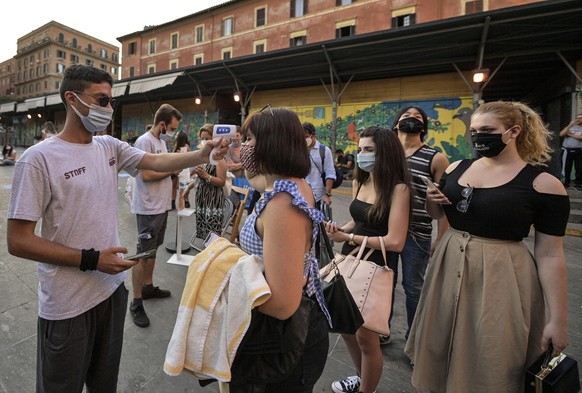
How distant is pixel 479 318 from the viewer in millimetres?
1576

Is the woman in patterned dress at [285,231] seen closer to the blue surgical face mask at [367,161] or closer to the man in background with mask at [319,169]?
the blue surgical face mask at [367,161]

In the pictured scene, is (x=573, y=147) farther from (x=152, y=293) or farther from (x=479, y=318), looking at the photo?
(x=152, y=293)

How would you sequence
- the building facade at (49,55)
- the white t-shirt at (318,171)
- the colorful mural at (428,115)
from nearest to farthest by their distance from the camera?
1. the white t-shirt at (318,171)
2. the colorful mural at (428,115)
3. the building facade at (49,55)

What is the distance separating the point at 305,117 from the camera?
1593 cm

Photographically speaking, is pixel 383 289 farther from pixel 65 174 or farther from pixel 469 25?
pixel 469 25

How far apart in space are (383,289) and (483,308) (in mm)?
504

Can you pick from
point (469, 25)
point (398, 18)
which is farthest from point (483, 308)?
point (398, 18)

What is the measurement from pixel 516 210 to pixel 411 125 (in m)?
Answer: 1.34

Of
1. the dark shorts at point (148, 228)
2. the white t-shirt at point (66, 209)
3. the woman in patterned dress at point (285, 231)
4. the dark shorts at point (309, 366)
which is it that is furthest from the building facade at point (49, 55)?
the dark shorts at point (309, 366)

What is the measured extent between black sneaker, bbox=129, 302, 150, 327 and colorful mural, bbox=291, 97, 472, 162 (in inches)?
439

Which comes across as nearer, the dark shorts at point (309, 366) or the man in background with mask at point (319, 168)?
the dark shorts at point (309, 366)

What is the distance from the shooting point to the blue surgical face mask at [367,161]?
2.16 metres

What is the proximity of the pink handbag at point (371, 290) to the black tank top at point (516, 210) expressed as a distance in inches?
22.6

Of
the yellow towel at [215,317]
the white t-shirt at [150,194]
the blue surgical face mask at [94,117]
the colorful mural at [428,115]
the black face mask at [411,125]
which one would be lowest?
the yellow towel at [215,317]
